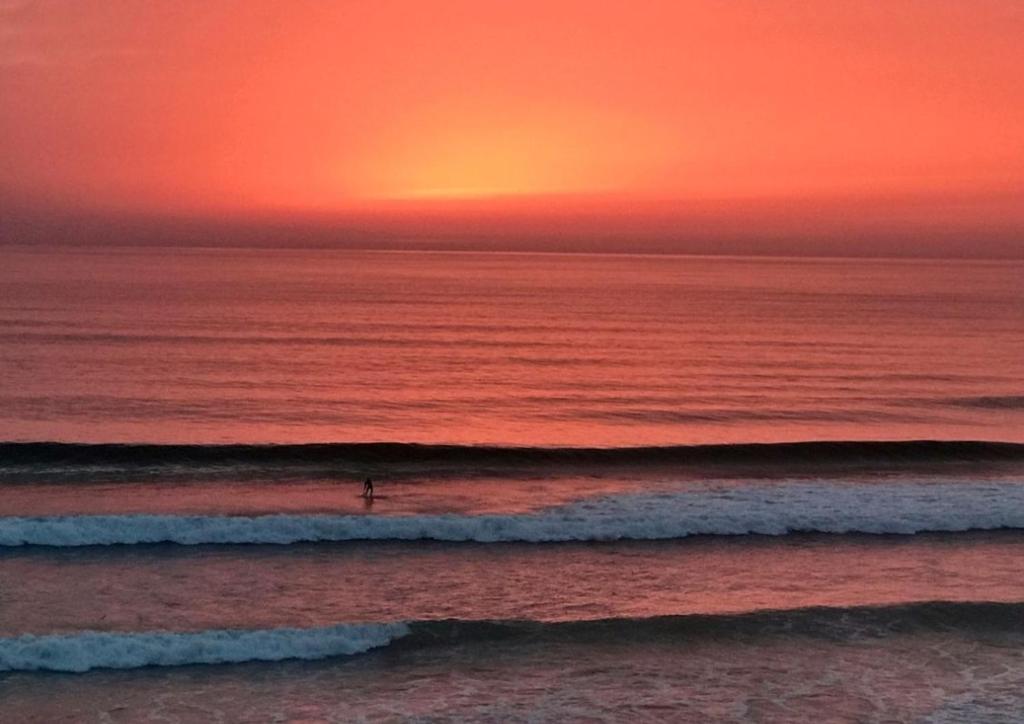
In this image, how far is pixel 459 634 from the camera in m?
12.2

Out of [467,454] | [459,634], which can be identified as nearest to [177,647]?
[459,634]

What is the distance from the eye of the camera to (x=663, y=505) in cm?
1747

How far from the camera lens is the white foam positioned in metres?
11.2

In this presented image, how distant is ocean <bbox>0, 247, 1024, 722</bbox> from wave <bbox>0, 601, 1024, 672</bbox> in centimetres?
4

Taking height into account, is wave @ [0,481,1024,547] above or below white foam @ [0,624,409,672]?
above

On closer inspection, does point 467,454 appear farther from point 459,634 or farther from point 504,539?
point 459,634

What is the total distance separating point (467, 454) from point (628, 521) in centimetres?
572

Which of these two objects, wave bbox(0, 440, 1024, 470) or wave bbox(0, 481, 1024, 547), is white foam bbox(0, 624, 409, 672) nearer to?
wave bbox(0, 481, 1024, 547)

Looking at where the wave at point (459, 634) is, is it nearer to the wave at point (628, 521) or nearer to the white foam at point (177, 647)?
the white foam at point (177, 647)

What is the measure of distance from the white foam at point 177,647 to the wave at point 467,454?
8.61m

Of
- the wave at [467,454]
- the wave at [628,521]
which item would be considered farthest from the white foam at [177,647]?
the wave at [467,454]

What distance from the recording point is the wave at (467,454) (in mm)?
20234

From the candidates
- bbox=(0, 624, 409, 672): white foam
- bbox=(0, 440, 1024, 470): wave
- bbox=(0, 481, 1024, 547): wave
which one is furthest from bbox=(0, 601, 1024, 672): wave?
bbox=(0, 440, 1024, 470): wave

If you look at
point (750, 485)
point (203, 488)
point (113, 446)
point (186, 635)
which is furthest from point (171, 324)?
point (186, 635)
